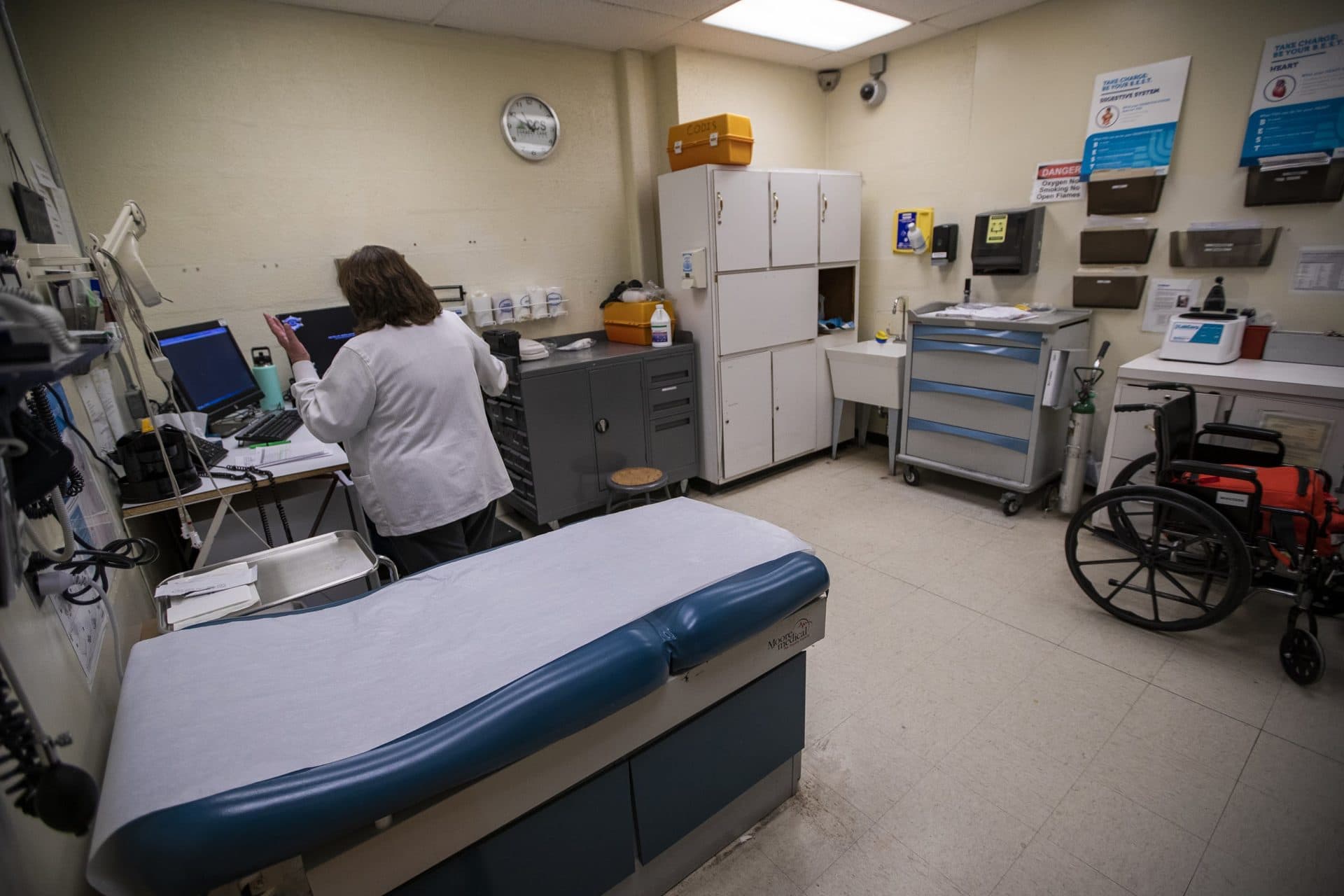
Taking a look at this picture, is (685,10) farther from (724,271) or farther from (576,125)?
(724,271)

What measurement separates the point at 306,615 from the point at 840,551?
8.17 feet

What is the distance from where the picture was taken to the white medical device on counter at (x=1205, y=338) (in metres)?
2.66

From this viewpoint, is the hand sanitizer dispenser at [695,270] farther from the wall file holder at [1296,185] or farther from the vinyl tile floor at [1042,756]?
the wall file holder at [1296,185]

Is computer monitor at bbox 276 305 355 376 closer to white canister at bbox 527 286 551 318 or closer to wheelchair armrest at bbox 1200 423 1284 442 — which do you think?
white canister at bbox 527 286 551 318

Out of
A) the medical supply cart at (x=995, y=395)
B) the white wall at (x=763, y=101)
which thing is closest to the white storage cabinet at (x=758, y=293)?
the white wall at (x=763, y=101)

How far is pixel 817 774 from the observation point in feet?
6.08

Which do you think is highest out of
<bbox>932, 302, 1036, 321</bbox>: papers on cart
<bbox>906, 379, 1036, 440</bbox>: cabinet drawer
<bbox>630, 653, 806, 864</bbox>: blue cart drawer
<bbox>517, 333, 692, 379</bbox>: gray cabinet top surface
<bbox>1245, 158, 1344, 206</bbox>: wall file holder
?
<bbox>1245, 158, 1344, 206</bbox>: wall file holder

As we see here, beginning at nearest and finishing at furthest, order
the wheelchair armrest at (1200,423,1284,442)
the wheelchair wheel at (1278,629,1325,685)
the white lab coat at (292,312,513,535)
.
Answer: the white lab coat at (292,312,513,535)
the wheelchair wheel at (1278,629,1325,685)
the wheelchair armrest at (1200,423,1284,442)

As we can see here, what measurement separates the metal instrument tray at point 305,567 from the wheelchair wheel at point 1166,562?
2.60 meters

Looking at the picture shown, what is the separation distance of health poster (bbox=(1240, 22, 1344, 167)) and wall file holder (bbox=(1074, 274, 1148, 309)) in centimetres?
64

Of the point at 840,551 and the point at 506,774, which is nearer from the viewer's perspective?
the point at 506,774

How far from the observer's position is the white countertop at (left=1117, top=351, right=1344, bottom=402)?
2.31 m

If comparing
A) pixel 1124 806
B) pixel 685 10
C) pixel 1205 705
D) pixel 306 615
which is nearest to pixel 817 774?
pixel 1124 806

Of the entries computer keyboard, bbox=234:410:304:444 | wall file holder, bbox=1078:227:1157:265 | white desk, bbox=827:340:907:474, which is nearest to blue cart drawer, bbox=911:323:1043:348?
white desk, bbox=827:340:907:474
